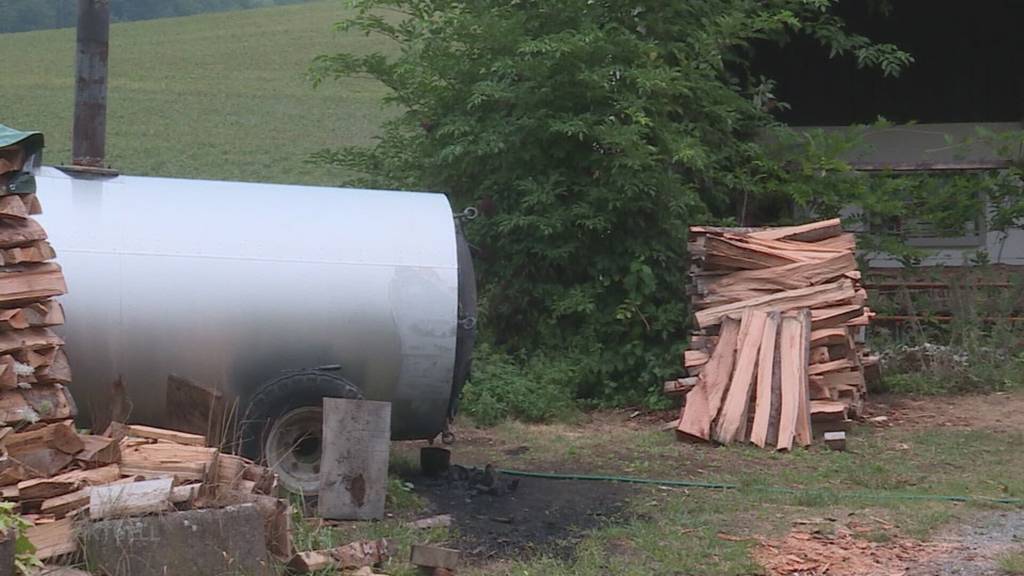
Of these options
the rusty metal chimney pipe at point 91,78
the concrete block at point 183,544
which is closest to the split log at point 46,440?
the concrete block at point 183,544

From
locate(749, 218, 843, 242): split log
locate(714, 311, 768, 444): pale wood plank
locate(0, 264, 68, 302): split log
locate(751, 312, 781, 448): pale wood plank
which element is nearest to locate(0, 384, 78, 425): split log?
locate(0, 264, 68, 302): split log

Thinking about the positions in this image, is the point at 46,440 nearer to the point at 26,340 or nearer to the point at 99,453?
the point at 99,453

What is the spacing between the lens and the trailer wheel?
25.8 feet

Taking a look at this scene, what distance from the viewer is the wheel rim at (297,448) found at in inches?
314

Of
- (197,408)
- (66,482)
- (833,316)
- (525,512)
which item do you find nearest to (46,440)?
(66,482)

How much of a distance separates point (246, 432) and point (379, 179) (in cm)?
633

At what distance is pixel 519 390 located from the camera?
462 inches

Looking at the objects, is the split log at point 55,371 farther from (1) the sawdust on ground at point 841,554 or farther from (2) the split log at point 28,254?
(1) the sawdust on ground at point 841,554

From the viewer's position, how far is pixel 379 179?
13812mm

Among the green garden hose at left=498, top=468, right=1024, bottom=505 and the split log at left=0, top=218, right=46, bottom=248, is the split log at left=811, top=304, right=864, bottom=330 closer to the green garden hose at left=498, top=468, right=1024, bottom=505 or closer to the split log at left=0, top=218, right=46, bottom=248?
the green garden hose at left=498, top=468, right=1024, bottom=505

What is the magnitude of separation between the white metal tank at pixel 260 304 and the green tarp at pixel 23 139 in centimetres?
107

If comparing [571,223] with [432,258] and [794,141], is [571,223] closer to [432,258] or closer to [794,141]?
[794,141]

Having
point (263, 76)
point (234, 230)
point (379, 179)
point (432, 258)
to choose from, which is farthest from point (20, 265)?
point (263, 76)

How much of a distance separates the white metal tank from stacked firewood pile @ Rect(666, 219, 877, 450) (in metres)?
3.07
